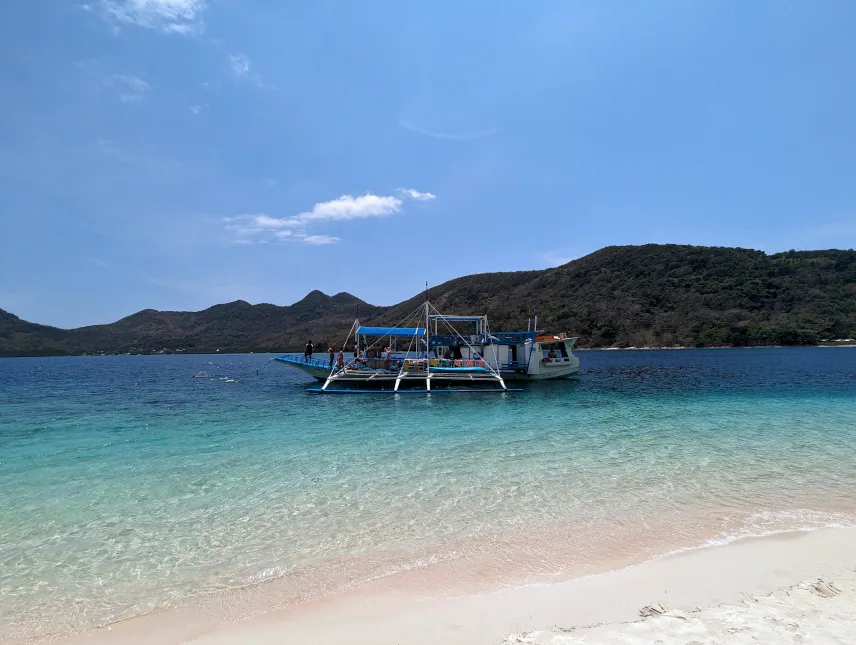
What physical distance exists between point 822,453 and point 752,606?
10037mm

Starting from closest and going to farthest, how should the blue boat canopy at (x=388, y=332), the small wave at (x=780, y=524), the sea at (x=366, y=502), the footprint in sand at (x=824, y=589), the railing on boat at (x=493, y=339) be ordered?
the footprint in sand at (x=824, y=589) < the sea at (x=366, y=502) < the small wave at (x=780, y=524) < the blue boat canopy at (x=388, y=332) < the railing on boat at (x=493, y=339)

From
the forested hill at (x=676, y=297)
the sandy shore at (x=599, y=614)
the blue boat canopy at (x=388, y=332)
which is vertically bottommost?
the sandy shore at (x=599, y=614)

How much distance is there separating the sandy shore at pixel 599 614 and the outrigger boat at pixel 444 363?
23.0 m

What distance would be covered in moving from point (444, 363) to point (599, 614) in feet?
91.8

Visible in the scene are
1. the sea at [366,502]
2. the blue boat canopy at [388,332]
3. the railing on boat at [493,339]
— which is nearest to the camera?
the sea at [366,502]

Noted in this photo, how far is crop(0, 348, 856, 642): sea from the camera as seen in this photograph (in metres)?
5.71

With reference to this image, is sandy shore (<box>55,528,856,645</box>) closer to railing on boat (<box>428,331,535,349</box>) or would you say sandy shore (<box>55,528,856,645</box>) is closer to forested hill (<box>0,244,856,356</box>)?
railing on boat (<box>428,331,535,349</box>)

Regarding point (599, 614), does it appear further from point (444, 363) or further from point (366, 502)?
point (444, 363)

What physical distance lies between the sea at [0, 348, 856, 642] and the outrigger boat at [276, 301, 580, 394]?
38.0 feet

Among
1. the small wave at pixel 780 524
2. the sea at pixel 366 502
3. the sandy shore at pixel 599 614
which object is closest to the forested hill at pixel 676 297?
the sea at pixel 366 502

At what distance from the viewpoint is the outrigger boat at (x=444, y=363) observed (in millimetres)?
30203

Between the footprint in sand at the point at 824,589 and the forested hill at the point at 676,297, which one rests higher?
the forested hill at the point at 676,297

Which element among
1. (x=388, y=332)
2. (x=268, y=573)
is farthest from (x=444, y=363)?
(x=268, y=573)

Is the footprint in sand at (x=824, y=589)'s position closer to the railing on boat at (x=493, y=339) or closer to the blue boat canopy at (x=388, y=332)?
the blue boat canopy at (x=388, y=332)
